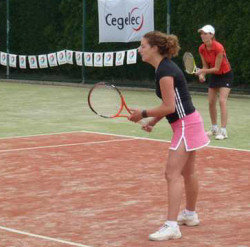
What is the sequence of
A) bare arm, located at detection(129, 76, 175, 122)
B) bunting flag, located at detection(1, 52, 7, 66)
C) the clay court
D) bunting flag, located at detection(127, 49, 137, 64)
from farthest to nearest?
bunting flag, located at detection(1, 52, 7, 66)
bunting flag, located at detection(127, 49, 137, 64)
the clay court
bare arm, located at detection(129, 76, 175, 122)

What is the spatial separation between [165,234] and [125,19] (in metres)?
14.4

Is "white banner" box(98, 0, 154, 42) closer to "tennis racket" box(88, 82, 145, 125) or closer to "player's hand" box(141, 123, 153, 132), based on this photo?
"tennis racket" box(88, 82, 145, 125)

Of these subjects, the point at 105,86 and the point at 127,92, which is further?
the point at 127,92

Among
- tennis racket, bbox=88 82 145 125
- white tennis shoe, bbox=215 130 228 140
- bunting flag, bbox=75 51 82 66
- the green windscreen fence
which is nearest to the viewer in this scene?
tennis racket, bbox=88 82 145 125

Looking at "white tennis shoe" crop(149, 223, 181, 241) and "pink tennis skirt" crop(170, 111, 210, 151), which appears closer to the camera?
"white tennis shoe" crop(149, 223, 181, 241)

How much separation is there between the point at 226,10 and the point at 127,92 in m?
3.16

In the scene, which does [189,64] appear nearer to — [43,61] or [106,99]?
[106,99]

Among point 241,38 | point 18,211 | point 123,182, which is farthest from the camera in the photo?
point 241,38

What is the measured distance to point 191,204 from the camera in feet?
23.1

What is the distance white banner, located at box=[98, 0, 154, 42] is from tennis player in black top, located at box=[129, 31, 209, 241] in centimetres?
1361

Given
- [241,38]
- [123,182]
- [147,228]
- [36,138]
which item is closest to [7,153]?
[36,138]

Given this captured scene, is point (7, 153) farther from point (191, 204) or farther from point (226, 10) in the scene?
point (226, 10)

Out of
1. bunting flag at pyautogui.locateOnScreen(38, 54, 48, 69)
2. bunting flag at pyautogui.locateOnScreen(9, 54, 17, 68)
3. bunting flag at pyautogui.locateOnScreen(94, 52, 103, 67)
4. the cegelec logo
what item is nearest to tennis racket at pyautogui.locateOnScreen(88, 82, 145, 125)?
the cegelec logo

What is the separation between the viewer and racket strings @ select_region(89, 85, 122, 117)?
7.64 meters
